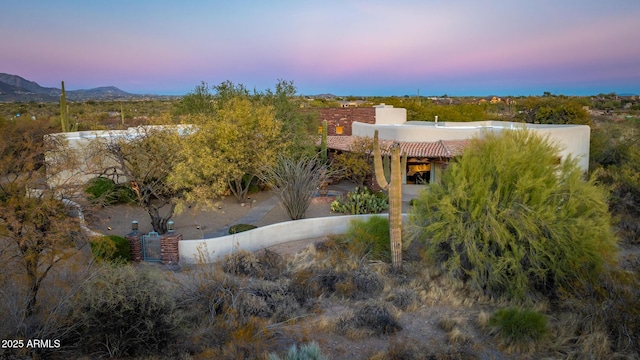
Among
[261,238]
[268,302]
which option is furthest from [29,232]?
[261,238]

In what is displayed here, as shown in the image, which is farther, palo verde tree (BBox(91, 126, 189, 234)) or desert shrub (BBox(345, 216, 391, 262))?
A: palo verde tree (BBox(91, 126, 189, 234))

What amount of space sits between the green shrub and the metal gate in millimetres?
9789

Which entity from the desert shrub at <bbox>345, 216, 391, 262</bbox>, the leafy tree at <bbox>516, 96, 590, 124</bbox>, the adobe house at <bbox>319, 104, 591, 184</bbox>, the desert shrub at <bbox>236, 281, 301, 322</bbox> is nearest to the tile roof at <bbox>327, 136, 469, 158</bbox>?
the adobe house at <bbox>319, 104, 591, 184</bbox>

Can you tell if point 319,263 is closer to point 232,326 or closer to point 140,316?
point 232,326

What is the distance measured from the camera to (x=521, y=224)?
40.1 ft

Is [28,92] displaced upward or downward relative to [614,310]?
upward

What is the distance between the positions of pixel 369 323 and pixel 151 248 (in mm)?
7909

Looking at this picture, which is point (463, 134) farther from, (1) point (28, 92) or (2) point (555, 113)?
(1) point (28, 92)

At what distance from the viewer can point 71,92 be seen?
153250 millimetres

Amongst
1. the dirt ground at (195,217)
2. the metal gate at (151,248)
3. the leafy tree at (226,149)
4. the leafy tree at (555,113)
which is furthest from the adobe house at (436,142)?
the leafy tree at (555,113)

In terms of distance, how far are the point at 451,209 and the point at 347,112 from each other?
88.1ft

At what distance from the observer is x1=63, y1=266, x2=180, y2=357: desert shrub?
835 cm

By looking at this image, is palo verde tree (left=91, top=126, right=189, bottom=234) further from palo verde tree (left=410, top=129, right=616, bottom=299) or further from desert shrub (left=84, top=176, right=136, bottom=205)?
palo verde tree (left=410, top=129, right=616, bottom=299)

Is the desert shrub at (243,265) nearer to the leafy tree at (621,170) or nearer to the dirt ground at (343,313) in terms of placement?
the dirt ground at (343,313)
